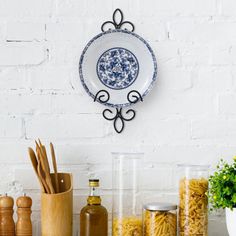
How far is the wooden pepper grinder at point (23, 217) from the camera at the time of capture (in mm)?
1756

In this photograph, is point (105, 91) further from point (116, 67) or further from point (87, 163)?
point (87, 163)

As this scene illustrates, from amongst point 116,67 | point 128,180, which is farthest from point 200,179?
point 116,67

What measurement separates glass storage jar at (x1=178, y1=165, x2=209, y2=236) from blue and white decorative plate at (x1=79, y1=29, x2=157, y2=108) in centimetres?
34

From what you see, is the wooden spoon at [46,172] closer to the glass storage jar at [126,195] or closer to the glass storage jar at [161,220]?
the glass storage jar at [126,195]

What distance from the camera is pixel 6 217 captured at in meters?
→ 1.76

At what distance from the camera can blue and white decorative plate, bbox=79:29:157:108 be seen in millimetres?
1924

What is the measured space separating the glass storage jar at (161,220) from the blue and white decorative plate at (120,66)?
1.28ft

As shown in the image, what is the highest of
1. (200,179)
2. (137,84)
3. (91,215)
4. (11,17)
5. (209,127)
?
(11,17)

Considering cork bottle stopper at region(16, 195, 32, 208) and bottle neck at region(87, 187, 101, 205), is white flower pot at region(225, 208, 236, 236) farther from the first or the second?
cork bottle stopper at region(16, 195, 32, 208)

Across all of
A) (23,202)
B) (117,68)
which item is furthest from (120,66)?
(23,202)

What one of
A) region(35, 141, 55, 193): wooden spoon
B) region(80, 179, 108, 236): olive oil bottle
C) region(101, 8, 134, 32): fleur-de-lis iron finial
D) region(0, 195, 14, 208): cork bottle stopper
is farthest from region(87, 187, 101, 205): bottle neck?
region(101, 8, 134, 32): fleur-de-lis iron finial

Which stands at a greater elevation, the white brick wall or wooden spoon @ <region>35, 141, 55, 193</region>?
the white brick wall

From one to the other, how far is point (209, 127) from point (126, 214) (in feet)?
1.42

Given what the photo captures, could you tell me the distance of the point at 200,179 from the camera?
1.74 meters
